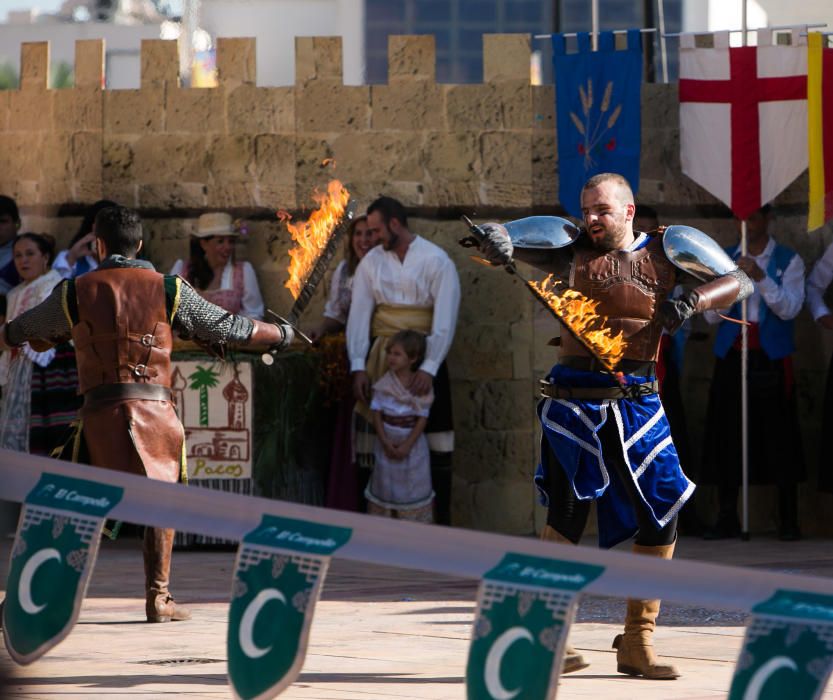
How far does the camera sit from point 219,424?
11.0 m

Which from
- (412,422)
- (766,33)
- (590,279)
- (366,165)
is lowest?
(412,422)

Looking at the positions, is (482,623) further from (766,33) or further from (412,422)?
(766,33)

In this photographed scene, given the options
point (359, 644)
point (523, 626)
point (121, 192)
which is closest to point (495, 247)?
point (359, 644)

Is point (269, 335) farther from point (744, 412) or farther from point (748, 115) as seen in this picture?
point (748, 115)

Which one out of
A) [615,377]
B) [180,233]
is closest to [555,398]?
[615,377]

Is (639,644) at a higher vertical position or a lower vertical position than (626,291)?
lower

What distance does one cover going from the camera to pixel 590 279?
6.79 metres

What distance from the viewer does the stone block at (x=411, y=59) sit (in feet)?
39.2

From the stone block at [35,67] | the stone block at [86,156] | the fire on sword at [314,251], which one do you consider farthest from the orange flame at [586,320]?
the stone block at [35,67]

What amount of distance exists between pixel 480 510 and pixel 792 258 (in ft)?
8.26

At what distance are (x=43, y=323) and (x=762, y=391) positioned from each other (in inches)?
207

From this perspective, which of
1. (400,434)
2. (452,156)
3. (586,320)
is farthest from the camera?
(452,156)

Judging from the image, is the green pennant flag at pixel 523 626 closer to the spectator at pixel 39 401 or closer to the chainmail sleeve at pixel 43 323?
the chainmail sleeve at pixel 43 323

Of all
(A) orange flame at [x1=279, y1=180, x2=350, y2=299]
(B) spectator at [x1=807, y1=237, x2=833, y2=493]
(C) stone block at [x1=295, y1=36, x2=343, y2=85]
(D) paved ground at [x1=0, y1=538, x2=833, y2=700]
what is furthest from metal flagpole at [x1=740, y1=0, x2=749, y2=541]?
(A) orange flame at [x1=279, y1=180, x2=350, y2=299]
